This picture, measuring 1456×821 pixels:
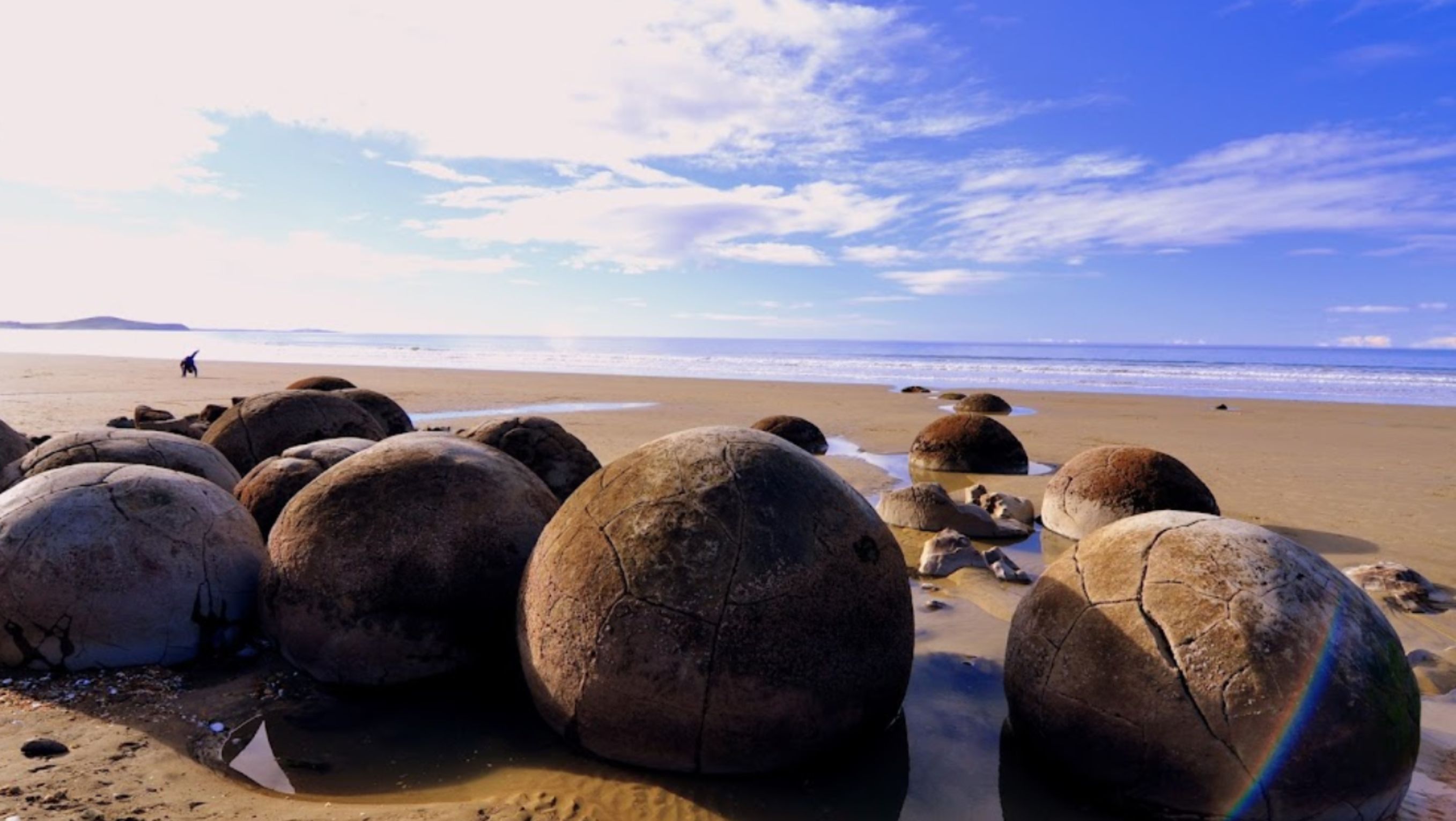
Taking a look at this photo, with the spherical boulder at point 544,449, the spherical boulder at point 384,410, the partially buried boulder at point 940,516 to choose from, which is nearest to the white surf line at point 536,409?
the spherical boulder at point 384,410

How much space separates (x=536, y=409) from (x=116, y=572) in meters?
18.5

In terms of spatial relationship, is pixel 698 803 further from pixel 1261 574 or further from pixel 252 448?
pixel 252 448

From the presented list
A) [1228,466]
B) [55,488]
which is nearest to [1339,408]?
[1228,466]

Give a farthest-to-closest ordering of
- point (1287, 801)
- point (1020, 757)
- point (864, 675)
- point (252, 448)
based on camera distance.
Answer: point (252, 448) < point (1020, 757) < point (864, 675) < point (1287, 801)

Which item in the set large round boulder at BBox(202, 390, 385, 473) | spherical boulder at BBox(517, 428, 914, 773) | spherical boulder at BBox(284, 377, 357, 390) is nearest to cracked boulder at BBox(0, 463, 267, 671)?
spherical boulder at BBox(517, 428, 914, 773)

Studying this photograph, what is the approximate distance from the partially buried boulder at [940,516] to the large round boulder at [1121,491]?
53cm

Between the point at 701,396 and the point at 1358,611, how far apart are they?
24.7 m

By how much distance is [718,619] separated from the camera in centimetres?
387

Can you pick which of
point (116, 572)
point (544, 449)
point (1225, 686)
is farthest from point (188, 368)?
point (1225, 686)

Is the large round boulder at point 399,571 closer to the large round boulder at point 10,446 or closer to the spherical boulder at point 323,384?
the large round boulder at point 10,446

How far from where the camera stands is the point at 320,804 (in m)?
3.87

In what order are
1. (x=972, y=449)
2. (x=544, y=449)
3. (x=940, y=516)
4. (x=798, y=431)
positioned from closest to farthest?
(x=544, y=449)
(x=940, y=516)
(x=972, y=449)
(x=798, y=431)

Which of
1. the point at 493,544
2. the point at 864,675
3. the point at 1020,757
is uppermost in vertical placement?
the point at 493,544

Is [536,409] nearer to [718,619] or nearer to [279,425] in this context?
[279,425]
